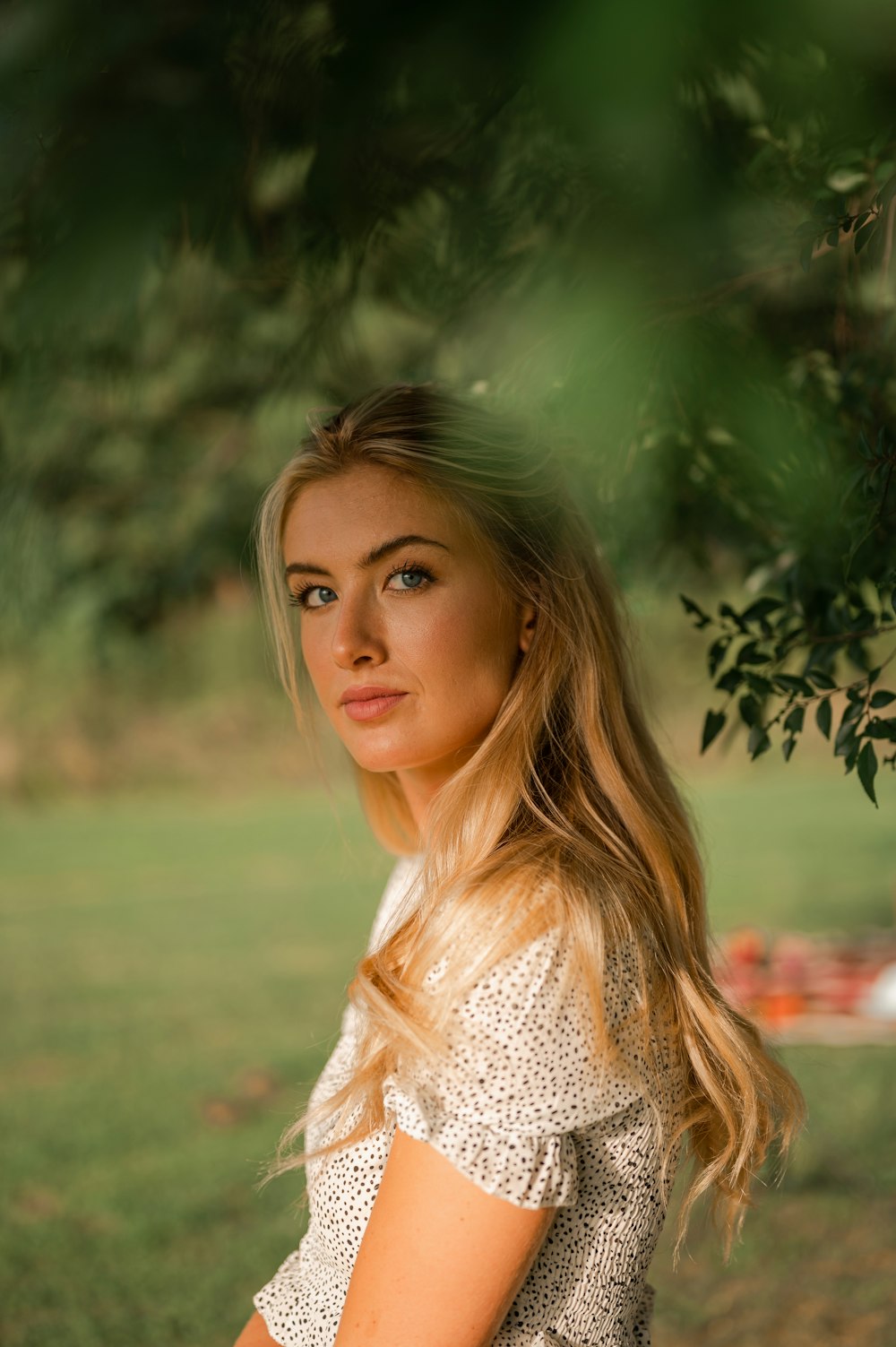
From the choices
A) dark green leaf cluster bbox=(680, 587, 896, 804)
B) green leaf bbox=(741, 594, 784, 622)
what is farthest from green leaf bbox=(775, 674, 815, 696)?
green leaf bbox=(741, 594, 784, 622)

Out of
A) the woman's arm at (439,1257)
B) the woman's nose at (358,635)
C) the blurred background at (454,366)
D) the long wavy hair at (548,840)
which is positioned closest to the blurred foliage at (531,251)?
the blurred background at (454,366)

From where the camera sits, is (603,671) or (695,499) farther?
(695,499)

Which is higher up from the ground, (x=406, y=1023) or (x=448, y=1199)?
(x=406, y=1023)

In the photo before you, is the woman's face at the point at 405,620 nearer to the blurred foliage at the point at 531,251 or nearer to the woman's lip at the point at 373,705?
the woman's lip at the point at 373,705

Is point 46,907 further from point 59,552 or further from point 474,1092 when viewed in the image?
point 474,1092

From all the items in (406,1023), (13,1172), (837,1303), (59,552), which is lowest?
(837,1303)

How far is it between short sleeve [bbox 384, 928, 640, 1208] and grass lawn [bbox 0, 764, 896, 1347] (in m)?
0.83

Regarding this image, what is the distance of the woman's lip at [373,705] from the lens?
1495 mm

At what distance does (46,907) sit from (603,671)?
653 cm

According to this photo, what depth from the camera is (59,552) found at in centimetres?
316

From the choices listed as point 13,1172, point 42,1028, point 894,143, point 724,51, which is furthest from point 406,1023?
point 42,1028

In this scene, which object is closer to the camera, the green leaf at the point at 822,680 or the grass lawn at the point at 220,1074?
the green leaf at the point at 822,680

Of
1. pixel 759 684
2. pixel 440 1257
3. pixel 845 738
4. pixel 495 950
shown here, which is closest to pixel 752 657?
pixel 759 684

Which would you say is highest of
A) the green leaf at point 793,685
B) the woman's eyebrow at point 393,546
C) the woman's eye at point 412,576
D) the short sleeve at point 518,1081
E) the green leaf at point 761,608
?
the woman's eyebrow at point 393,546
